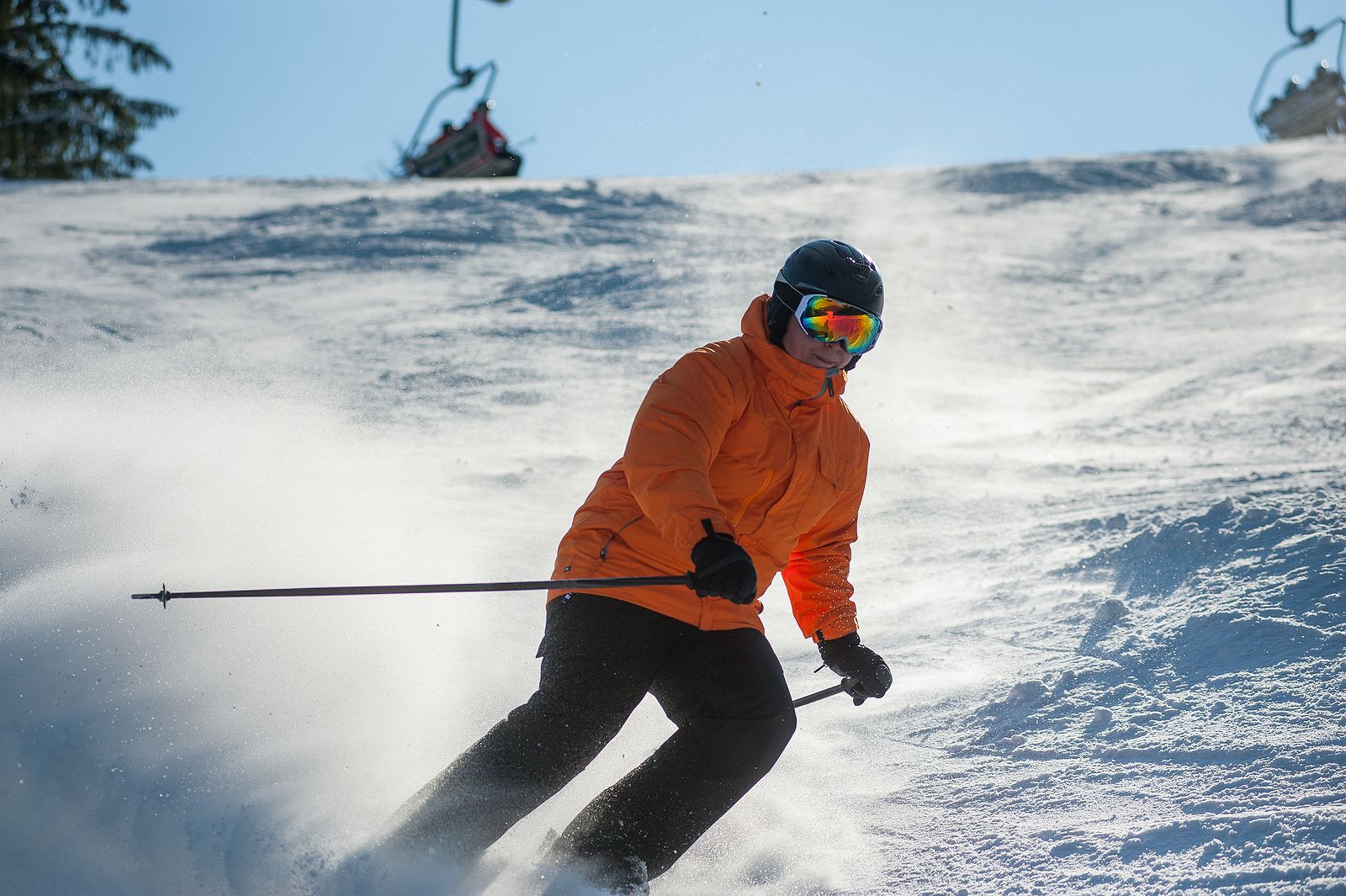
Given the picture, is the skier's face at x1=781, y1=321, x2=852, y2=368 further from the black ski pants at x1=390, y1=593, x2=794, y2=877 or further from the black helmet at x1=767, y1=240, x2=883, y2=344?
the black ski pants at x1=390, y1=593, x2=794, y2=877

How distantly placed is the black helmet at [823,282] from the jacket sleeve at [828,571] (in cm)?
38

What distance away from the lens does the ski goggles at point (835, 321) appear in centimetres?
277

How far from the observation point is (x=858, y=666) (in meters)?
3.00

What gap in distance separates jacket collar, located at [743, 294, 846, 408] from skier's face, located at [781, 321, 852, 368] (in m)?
0.02

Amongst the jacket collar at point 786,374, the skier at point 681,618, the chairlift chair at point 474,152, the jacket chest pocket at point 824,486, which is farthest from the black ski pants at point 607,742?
the chairlift chair at point 474,152

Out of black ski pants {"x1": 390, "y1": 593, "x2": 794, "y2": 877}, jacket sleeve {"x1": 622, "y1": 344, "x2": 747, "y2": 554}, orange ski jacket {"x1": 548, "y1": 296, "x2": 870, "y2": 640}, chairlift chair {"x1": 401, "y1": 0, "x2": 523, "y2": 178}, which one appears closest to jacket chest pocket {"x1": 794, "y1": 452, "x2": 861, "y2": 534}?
orange ski jacket {"x1": 548, "y1": 296, "x2": 870, "y2": 640}

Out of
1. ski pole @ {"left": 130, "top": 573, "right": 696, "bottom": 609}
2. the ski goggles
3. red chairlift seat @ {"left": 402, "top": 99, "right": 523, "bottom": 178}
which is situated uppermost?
red chairlift seat @ {"left": 402, "top": 99, "right": 523, "bottom": 178}

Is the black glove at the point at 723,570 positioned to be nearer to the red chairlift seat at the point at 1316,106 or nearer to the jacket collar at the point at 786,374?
the jacket collar at the point at 786,374

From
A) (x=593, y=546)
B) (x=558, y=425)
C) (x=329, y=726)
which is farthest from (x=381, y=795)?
(x=558, y=425)

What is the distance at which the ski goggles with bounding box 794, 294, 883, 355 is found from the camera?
9.08 feet

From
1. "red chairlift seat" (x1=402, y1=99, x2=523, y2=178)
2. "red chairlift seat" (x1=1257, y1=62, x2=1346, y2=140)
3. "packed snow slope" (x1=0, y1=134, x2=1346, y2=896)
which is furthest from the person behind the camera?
"red chairlift seat" (x1=1257, y1=62, x2=1346, y2=140)

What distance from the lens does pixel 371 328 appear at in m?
9.20

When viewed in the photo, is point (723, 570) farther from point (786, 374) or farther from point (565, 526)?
point (565, 526)

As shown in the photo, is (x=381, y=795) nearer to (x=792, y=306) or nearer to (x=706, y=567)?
(x=706, y=567)
